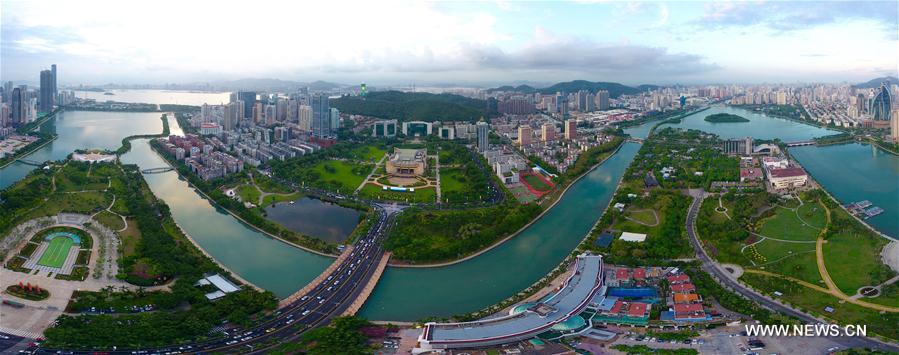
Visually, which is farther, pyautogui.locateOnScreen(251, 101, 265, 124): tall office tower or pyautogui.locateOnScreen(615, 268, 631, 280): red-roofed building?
pyautogui.locateOnScreen(251, 101, 265, 124): tall office tower

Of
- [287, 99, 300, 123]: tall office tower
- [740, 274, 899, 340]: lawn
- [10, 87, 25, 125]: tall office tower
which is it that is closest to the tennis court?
[740, 274, 899, 340]: lawn

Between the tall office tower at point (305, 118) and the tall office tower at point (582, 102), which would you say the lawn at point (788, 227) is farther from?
the tall office tower at point (582, 102)

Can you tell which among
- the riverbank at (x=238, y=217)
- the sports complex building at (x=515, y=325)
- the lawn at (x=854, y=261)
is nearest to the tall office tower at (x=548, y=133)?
the riverbank at (x=238, y=217)

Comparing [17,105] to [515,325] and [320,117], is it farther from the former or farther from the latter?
[515,325]

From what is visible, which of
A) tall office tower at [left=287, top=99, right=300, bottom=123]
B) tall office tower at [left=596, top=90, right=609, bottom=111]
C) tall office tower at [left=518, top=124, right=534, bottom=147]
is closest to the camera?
tall office tower at [left=518, top=124, right=534, bottom=147]

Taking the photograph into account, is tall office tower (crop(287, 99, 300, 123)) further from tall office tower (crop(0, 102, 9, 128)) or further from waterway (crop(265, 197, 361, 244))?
waterway (crop(265, 197, 361, 244))

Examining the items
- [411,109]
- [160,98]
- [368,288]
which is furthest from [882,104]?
[160,98]

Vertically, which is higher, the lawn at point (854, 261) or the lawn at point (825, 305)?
the lawn at point (854, 261)
